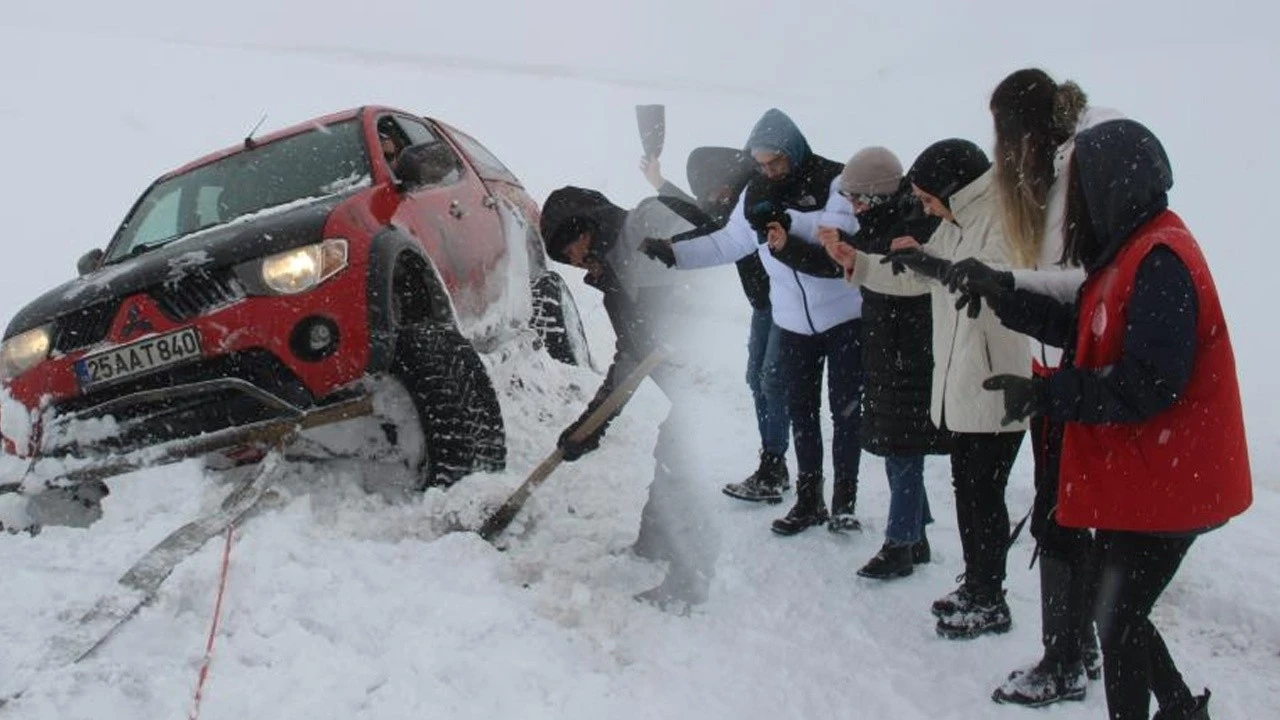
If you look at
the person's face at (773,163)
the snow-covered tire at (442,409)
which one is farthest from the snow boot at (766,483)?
the person's face at (773,163)

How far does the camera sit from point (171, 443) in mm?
3258

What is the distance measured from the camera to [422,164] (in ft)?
13.3

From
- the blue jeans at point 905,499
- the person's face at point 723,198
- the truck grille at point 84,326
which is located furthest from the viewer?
the person's face at point 723,198

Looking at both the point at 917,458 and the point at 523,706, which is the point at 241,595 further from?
the point at 917,458

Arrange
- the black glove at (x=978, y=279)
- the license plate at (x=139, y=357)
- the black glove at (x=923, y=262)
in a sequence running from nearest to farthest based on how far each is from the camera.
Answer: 1. the black glove at (x=978, y=279)
2. the black glove at (x=923, y=262)
3. the license plate at (x=139, y=357)

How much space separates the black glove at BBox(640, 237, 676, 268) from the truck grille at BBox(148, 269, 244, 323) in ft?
4.73

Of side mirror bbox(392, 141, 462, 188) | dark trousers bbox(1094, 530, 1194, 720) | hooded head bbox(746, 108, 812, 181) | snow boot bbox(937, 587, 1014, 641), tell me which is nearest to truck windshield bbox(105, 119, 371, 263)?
side mirror bbox(392, 141, 462, 188)

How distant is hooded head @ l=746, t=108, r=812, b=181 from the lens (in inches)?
137

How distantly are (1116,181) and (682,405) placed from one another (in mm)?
4006

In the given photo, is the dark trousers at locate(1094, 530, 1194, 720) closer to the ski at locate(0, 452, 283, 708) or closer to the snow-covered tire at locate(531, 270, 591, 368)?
the ski at locate(0, 452, 283, 708)

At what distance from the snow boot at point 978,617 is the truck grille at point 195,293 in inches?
102

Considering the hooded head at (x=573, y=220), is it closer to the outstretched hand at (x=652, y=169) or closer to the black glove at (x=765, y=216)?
the black glove at (x=765, y=216)

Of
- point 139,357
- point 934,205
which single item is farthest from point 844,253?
point 139,357

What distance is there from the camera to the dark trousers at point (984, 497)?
105 inches
